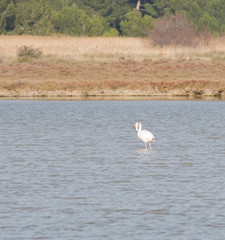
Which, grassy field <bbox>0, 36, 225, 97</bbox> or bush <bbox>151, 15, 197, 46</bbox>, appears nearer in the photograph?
grassy field <bbox>0, 36, 225, 97</bbox>

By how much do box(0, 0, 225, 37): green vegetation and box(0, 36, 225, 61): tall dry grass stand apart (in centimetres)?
941

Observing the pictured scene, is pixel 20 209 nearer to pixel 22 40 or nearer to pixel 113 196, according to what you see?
pixel 113 196

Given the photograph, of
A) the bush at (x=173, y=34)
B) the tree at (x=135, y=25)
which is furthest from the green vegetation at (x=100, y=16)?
the bush at (x=173, y=34)

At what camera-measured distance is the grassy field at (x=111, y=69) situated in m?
37.4

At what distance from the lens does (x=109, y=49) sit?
1927 inches

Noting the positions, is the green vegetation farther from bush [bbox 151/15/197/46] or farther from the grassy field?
the grassy field

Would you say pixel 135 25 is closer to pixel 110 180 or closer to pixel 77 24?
pixel 77 24

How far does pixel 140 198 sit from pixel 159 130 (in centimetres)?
1123

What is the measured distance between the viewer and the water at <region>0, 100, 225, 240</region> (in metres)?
10.1

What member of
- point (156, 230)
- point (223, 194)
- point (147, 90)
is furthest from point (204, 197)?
point (147, 90)

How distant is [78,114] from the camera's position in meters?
28.5

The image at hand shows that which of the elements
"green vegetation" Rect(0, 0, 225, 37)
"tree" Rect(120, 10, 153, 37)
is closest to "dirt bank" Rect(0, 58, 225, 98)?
"green vegetation" Rect(0, 0, 225, 37)

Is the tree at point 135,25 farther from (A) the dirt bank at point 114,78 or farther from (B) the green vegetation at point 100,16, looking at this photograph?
(A) the dirt bank at point 114,78

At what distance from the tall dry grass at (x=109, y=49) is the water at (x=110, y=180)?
67.7 feet
